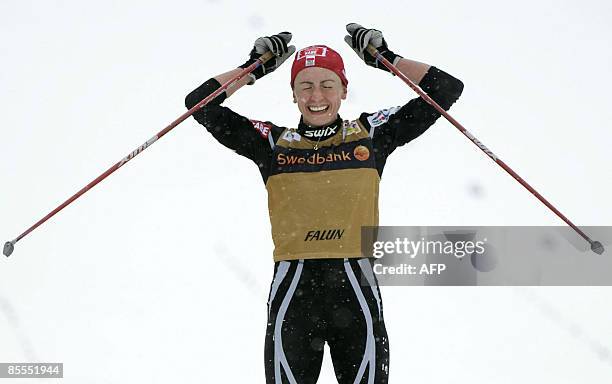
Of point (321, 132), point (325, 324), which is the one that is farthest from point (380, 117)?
point (325, 324)

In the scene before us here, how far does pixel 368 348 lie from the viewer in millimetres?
3000

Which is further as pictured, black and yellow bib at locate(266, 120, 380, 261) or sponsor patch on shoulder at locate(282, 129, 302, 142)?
sponsor patch on shoulder at locate(282, 129, 302, 142)

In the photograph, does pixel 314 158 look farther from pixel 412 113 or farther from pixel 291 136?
pixel 412 113

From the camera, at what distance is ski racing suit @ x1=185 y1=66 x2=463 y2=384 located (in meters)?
3.03

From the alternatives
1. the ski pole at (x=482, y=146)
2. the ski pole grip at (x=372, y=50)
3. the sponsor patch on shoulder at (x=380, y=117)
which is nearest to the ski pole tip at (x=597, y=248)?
the ski pole at (x=482, y=146)

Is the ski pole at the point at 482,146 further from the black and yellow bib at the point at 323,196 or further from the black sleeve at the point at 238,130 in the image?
the black sleeve at the point at 238,130

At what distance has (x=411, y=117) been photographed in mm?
3482

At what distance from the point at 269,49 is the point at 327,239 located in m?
1.31

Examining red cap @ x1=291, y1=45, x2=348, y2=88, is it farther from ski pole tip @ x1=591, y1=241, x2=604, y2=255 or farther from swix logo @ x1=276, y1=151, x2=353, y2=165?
ski pole tip @ x1=591, y1=241, x2=604, y2=255

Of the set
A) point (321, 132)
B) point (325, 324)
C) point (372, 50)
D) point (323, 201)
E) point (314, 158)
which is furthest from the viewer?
point (372, 50)

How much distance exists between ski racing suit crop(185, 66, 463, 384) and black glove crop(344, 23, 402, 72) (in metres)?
0.38

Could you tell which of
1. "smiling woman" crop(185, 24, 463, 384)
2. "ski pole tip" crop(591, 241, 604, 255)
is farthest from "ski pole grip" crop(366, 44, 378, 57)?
"ski pole tip" crop(591, 241, 604, 255)

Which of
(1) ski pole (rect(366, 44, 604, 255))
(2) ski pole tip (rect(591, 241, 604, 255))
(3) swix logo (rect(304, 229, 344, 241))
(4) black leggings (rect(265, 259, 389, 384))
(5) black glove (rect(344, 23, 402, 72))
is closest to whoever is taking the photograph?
(4) black leggings (rect(265, 259, 389, 384))

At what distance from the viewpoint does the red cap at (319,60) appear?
Result: 3523 mm
